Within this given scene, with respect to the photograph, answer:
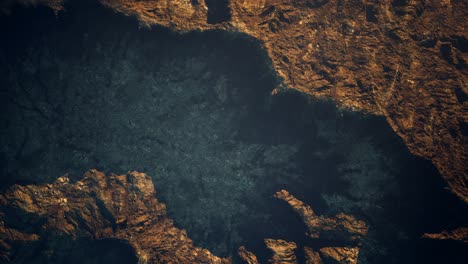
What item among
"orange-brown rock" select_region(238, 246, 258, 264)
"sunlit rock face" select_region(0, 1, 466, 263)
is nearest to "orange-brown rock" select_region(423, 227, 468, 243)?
"sunlit rock face" select_region(0, 1, 466, 263)

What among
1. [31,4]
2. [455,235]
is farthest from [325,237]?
[31,4]

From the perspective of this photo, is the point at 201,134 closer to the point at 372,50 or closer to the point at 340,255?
the point at 340,255

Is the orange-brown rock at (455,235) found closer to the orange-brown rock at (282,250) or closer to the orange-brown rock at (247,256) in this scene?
the orange-brown rock at (282,250)

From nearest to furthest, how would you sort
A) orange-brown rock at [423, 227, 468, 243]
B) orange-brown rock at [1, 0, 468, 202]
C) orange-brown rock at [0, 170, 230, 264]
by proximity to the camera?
orange-brown rock at [423, 227, 468, 243] → orange-brown rock at [1, 0, 468, 202] → orange-brown rock at [0, 170, 230, 264]

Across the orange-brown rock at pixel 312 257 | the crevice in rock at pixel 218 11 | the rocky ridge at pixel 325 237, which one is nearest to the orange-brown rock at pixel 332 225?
the rocky ridge at pixel 325 237

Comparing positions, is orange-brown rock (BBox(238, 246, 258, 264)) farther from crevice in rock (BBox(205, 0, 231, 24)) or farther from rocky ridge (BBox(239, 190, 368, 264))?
crevice in rock (BBox(205, 0, 231, 24))

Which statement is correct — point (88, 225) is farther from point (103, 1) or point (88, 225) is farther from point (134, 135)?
point (103, 1)
